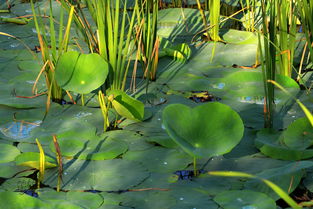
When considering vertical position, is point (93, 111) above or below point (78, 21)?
below

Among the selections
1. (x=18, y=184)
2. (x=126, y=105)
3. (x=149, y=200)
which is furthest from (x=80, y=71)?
(x=149, y=200)

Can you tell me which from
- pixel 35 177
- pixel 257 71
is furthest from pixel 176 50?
pixel 35 177

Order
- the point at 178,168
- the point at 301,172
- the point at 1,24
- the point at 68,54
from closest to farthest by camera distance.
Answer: the point at 301,172, the point at 178,168, the point at 68,54, the point at 1,24

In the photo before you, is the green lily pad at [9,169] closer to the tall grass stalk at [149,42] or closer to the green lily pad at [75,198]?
the green lily pad at [75,198]

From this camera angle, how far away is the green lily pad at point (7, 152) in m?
1.62

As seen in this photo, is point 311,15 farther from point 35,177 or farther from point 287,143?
point 35,177

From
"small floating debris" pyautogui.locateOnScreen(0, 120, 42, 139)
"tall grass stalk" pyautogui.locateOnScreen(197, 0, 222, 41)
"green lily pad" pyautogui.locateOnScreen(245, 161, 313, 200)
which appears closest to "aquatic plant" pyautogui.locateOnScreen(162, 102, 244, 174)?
"green lily pad" pyautogui.locateOnScreen(245, 161, 313, 200)

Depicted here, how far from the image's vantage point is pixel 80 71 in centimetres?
195

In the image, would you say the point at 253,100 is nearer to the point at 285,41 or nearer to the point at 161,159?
the point at 285,41

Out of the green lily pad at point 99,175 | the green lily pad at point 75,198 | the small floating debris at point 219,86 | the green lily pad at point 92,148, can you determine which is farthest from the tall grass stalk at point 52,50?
the small floating debris at point 219,86

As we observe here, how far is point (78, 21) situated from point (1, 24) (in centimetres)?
113

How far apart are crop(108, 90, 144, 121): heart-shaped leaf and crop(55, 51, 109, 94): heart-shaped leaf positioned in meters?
0.10

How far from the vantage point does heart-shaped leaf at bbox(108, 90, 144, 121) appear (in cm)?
182

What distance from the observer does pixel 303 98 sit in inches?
79.1
